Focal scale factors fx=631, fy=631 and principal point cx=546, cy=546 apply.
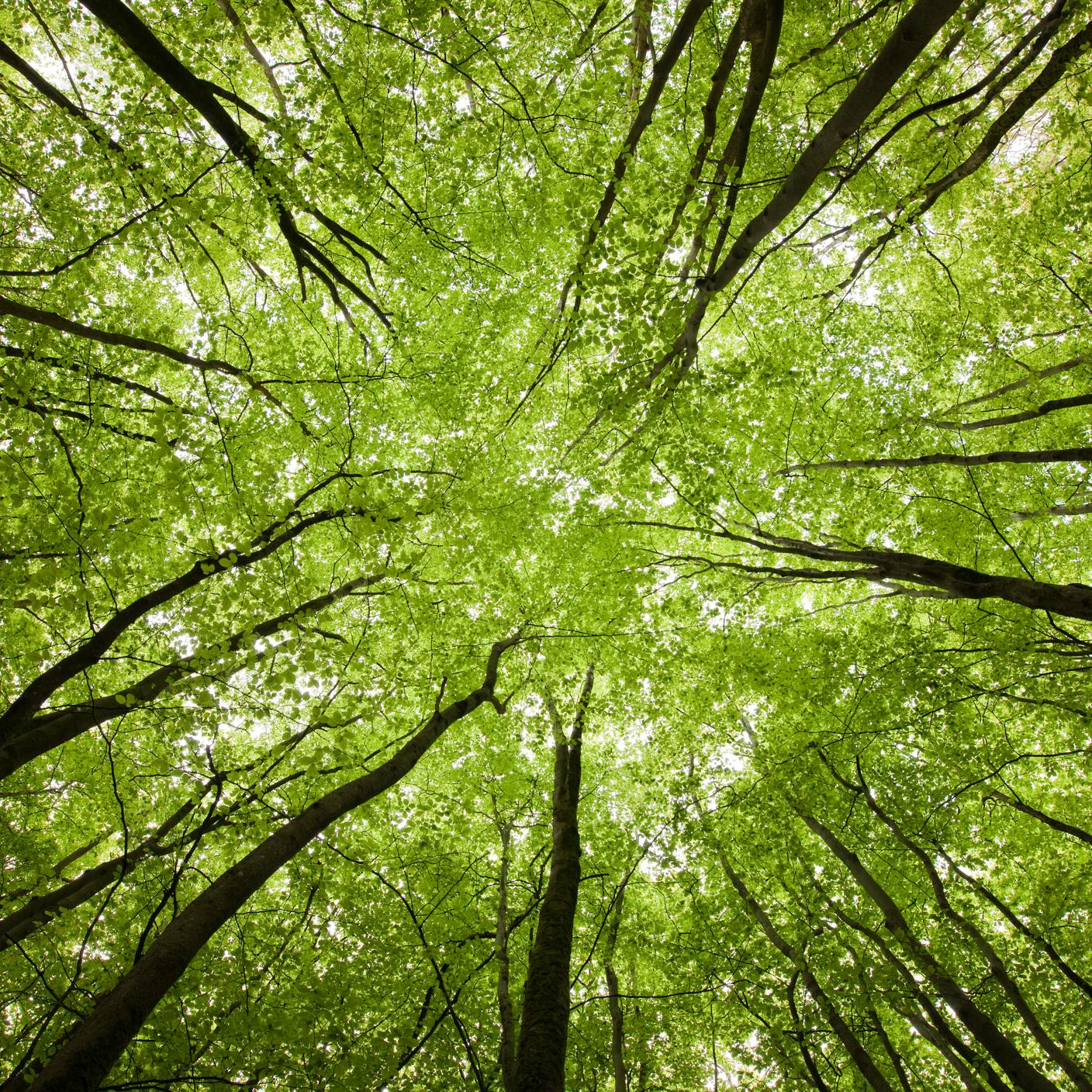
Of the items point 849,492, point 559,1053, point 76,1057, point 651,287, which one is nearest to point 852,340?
point 849,492

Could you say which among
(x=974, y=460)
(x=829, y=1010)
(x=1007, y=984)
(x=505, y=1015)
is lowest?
(x=505, y=1015)

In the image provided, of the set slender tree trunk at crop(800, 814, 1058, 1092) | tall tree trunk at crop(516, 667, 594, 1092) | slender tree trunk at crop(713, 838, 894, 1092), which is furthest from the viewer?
slender tree trunk at crop(713, 838, 894, 1092)

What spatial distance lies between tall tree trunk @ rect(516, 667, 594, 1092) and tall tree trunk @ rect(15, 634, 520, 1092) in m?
2.22

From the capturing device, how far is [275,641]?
6.82 metres

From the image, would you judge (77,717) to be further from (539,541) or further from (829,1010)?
(829,1010)

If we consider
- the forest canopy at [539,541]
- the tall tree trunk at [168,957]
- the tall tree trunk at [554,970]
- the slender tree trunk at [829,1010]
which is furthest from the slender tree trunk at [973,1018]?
the tall tree trunk at [168,957]

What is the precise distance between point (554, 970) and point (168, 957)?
3.47m

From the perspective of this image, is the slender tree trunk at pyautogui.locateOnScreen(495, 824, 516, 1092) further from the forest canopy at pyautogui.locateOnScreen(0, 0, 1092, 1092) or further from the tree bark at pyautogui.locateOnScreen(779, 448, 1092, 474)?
the tree bark at pyautogui.locateOnScreen(779, 448, 1092, 474)

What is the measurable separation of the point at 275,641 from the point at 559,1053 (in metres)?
4.62

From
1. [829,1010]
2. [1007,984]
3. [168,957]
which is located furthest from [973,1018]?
[168,957]

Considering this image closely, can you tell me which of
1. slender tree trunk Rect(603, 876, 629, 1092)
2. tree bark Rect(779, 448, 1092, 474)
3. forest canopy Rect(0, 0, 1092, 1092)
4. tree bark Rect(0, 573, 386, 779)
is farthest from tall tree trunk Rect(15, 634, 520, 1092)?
tree bark Rect(779, 448, 1092, 474)

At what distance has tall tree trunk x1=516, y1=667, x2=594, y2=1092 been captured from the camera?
15.3 ft

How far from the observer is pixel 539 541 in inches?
384

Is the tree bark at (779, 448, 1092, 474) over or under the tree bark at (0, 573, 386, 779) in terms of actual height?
over
